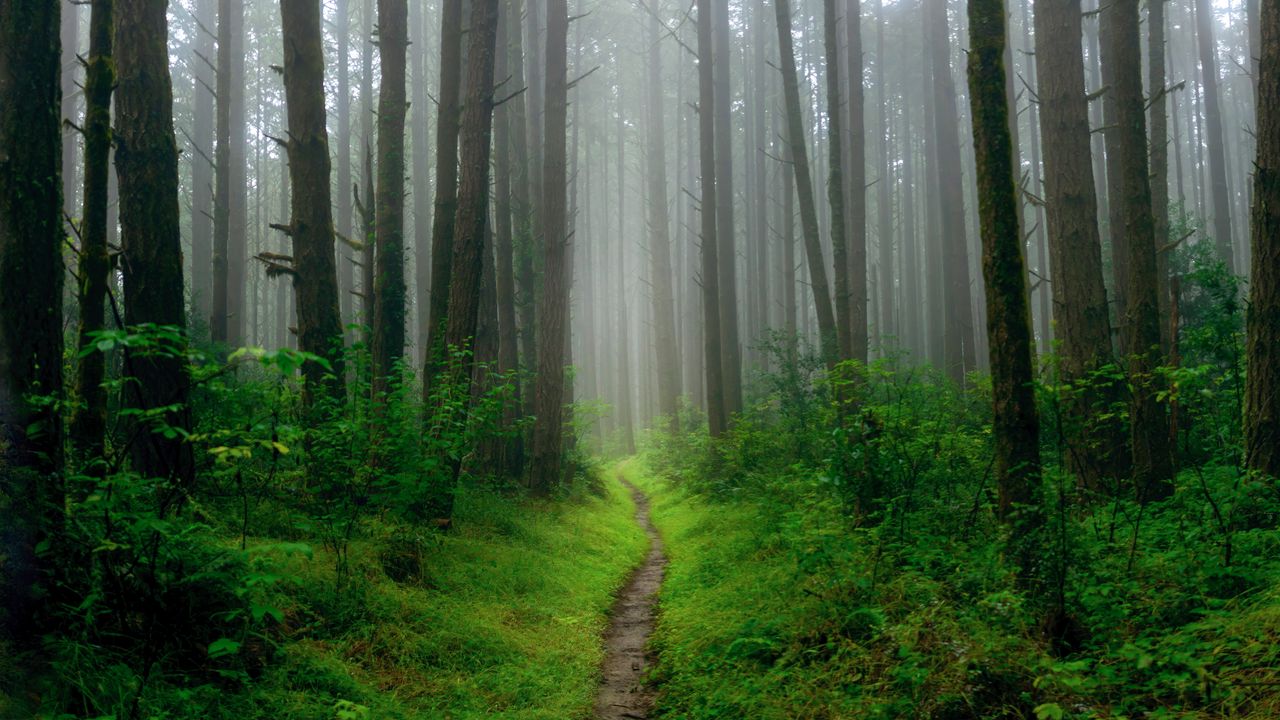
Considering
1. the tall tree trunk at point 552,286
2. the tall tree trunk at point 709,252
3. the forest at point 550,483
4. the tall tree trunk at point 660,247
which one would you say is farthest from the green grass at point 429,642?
the tall tree trunk at point 660,247

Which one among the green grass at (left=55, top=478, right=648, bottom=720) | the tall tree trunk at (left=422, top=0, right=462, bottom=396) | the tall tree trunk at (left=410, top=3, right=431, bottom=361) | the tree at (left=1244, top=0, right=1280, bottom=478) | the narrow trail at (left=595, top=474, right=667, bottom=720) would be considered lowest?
the narrow trail at (left=595, top=474, right=667, bottom=720)

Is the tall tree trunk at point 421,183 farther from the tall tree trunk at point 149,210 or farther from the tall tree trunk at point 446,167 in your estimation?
the tall tree trunk at point 149,210

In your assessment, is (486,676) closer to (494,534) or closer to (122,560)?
(122,560)

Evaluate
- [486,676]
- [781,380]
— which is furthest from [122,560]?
[781,380]

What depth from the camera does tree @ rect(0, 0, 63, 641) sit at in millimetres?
3891

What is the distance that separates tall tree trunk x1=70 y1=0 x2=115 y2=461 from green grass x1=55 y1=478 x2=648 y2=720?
1638 millimetres

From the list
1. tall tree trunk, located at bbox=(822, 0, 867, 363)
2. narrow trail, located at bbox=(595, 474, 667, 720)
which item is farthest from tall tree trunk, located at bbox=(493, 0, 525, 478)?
tall tree trunk, located at bbox=(822, 0, 867, 363)

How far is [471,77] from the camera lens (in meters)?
10.2

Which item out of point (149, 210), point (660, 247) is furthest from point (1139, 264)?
point (660, 247)

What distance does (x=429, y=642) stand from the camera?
5.59 m

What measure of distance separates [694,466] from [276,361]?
14.6 m

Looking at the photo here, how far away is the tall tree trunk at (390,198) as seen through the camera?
32.7 feet

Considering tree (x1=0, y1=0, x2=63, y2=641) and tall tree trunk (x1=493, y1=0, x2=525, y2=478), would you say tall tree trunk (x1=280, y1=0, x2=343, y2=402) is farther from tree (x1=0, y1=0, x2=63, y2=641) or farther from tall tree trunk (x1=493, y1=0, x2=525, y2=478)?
A: tall tree trunk (x1=493, y1=0, x2=525, y2=478)

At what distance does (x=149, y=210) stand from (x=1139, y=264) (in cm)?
906
